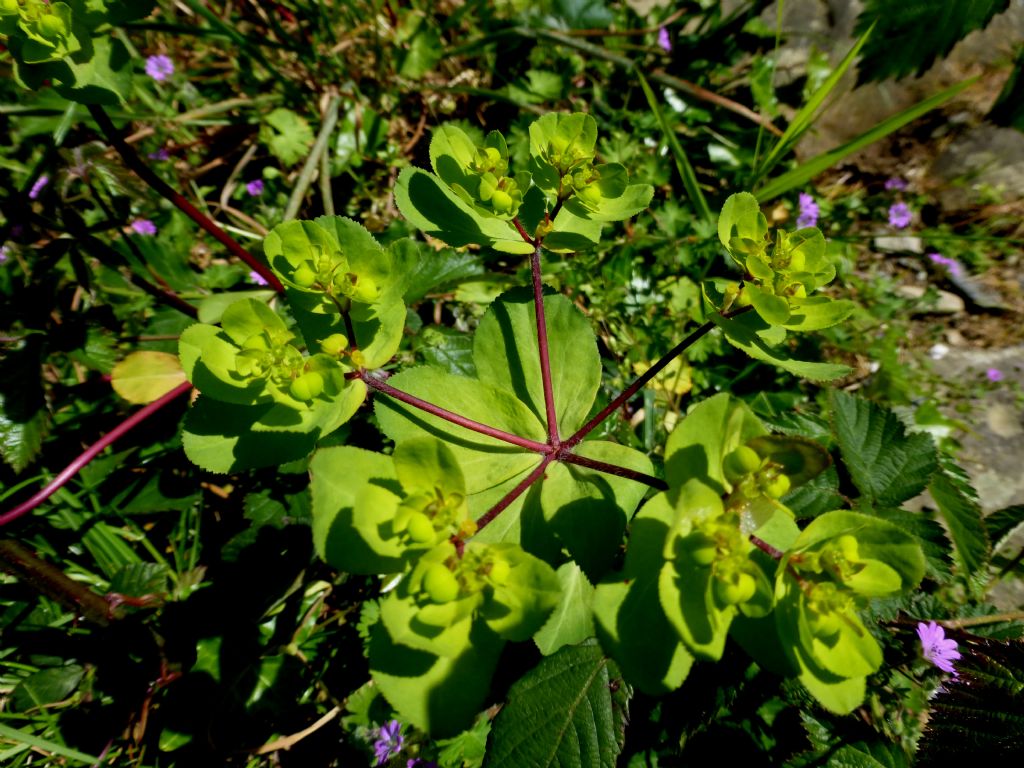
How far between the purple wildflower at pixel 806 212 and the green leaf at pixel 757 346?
6.46 ft

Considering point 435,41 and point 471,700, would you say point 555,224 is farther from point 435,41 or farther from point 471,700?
point 435,41

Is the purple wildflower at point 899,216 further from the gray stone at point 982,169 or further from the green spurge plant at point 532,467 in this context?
the green spurge plant at point 532,467

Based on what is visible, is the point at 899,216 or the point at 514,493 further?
the point at 899,216

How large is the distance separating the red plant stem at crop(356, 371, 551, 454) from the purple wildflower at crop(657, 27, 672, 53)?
279 cm

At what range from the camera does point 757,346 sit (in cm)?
134

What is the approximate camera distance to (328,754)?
202cm

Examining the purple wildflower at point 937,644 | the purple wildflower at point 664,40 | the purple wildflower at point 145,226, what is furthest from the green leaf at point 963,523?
the purple wildflower at point 145,226

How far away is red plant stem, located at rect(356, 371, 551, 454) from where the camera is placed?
4.10ft

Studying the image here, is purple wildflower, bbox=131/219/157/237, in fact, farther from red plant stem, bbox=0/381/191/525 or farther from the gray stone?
the gray stone

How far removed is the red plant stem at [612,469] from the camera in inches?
49.6

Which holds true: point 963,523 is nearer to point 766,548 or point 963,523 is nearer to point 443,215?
point 766,548

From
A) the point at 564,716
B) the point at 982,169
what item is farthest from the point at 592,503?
the point at 982,169

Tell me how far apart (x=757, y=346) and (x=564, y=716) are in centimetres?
103

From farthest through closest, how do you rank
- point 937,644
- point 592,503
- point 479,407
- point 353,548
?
point 937,644 → point 479,407 → point 592,503 → point 353,548
